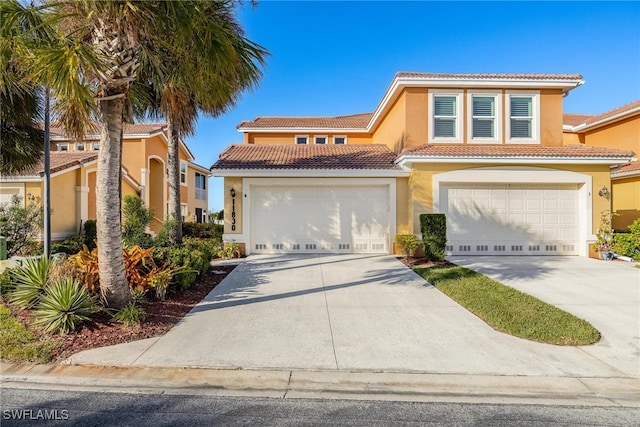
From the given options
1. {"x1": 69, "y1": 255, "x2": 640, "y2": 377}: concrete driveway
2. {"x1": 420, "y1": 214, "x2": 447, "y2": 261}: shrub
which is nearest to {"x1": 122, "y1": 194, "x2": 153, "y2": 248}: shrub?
{"x1": 69, "y1": 255, "x2": 640, "y2": 377}: concrete driveway

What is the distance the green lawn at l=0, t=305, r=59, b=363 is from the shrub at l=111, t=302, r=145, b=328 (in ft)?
2.81

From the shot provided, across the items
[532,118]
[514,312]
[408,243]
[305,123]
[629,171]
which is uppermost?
[305,123]

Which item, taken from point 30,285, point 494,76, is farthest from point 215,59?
point 494,76

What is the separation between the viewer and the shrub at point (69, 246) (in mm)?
13062

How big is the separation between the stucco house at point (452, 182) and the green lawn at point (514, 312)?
14.0 feet

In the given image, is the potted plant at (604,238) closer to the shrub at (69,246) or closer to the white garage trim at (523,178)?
the white garage trim at (523,178)

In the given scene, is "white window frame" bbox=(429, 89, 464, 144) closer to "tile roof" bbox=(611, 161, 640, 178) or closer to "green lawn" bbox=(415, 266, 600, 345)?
Answer: "green lawn" bbox=(415, 266, 600, 345)

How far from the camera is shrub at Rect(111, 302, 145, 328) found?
5.25 metres

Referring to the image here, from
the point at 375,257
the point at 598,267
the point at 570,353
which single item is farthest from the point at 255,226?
the point at 598,267

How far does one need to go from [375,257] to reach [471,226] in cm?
378

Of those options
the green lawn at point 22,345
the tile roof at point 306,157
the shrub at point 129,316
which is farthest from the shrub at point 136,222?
the green lawn at point 22,345

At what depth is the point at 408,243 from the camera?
11219mm

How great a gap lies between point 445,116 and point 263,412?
12.7 metres

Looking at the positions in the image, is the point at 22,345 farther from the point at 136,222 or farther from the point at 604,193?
the point at 604,193
